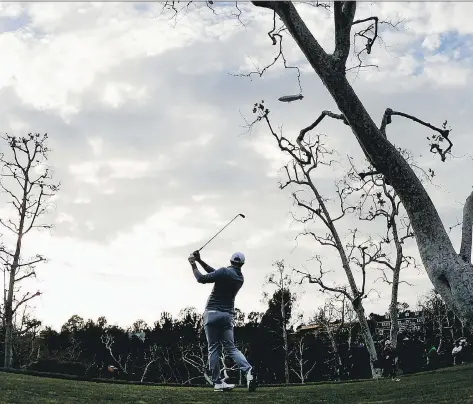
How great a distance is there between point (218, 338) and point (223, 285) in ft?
2.76

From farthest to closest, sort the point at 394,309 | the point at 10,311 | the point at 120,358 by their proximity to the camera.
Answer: the point at 120,358
the point at 10,311
the point at 394,309

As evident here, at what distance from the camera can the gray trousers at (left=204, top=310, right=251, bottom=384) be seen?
804cm

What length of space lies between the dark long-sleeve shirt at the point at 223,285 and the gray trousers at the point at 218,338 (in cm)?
10

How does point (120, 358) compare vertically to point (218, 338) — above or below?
below

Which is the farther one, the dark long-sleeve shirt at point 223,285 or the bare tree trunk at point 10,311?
the bare tree trunk at point 10,311

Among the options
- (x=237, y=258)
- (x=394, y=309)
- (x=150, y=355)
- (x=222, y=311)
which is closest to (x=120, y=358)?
(x=150, y=355)

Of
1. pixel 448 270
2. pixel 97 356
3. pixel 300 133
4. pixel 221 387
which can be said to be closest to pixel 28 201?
pixel 221 387

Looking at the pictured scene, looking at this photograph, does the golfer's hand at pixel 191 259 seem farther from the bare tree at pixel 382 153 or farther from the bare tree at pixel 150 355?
the bare tree at pixel 150 355

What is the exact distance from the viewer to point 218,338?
26.9 ft

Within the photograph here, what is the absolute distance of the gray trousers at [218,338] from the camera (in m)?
8.04

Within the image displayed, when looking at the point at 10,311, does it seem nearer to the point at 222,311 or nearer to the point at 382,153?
the point at 222,311

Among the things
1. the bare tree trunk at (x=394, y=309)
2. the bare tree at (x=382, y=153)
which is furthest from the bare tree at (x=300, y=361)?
the bare tree at (x=382, y=153)

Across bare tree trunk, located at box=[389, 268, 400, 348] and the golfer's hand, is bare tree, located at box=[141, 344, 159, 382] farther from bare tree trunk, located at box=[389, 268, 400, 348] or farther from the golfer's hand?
A: the golfer's hand

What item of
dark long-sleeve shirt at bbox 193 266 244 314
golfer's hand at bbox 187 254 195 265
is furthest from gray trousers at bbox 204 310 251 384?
golfer's hand at bbox 187 254 195 265
